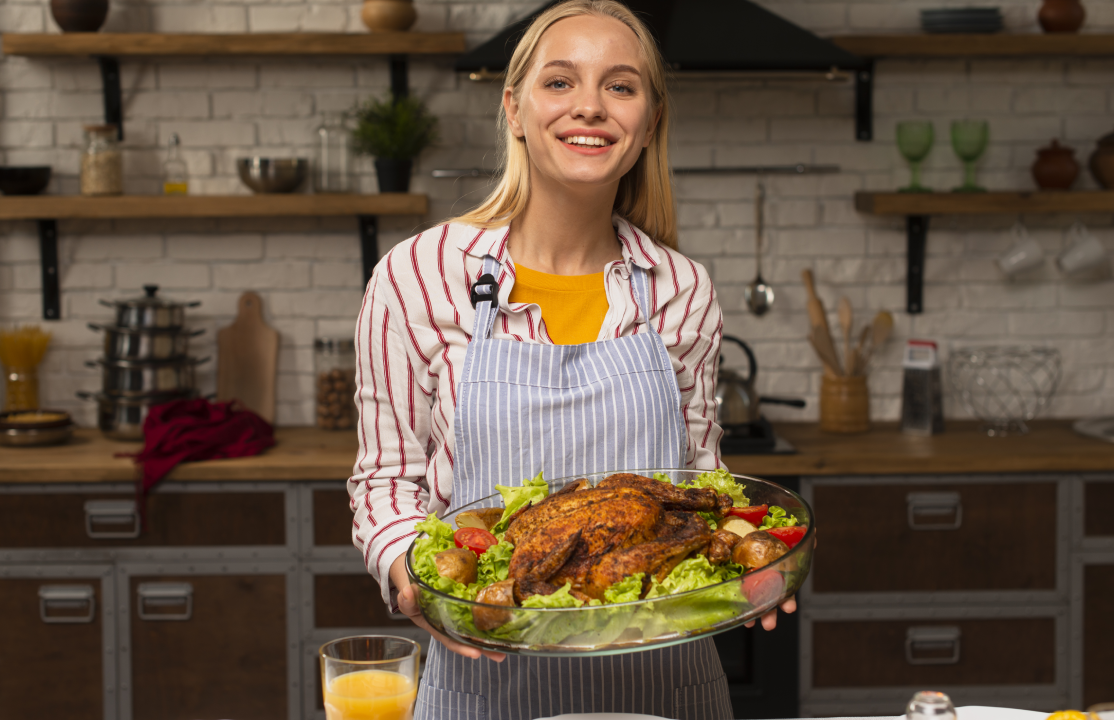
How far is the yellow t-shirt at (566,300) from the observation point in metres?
1.43

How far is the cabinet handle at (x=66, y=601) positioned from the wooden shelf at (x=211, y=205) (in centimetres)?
106

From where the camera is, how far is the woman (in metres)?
1.31

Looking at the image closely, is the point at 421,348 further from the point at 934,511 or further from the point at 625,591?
the point at 934,511

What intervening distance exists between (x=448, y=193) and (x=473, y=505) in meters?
2.06

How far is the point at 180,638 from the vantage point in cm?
257

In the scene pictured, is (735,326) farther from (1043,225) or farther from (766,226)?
(1043,225)

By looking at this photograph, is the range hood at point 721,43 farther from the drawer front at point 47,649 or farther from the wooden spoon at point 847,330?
the drawer front at point 47,649

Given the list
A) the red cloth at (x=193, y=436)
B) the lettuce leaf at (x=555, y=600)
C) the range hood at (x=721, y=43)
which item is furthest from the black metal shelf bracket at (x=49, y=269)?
the lettuce leaf at (x=555, y=600)

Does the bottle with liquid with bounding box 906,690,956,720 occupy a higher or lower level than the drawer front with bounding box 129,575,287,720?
higher

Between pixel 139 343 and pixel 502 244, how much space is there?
184 cm

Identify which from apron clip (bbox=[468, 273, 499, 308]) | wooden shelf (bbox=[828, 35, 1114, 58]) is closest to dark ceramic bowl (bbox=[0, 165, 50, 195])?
apron clip (bbox=[468, 273, 499, 308])

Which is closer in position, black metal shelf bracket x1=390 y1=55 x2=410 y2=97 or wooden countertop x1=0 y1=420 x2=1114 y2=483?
wooden countertop x1=0 y1=420 x2=1114 y2=483

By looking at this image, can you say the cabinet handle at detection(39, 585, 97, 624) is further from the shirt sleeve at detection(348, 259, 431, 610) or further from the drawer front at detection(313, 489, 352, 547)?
the shirt sleeve at detection(348, 259, 431, 610)

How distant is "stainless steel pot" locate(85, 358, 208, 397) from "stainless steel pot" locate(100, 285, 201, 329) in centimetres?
11
